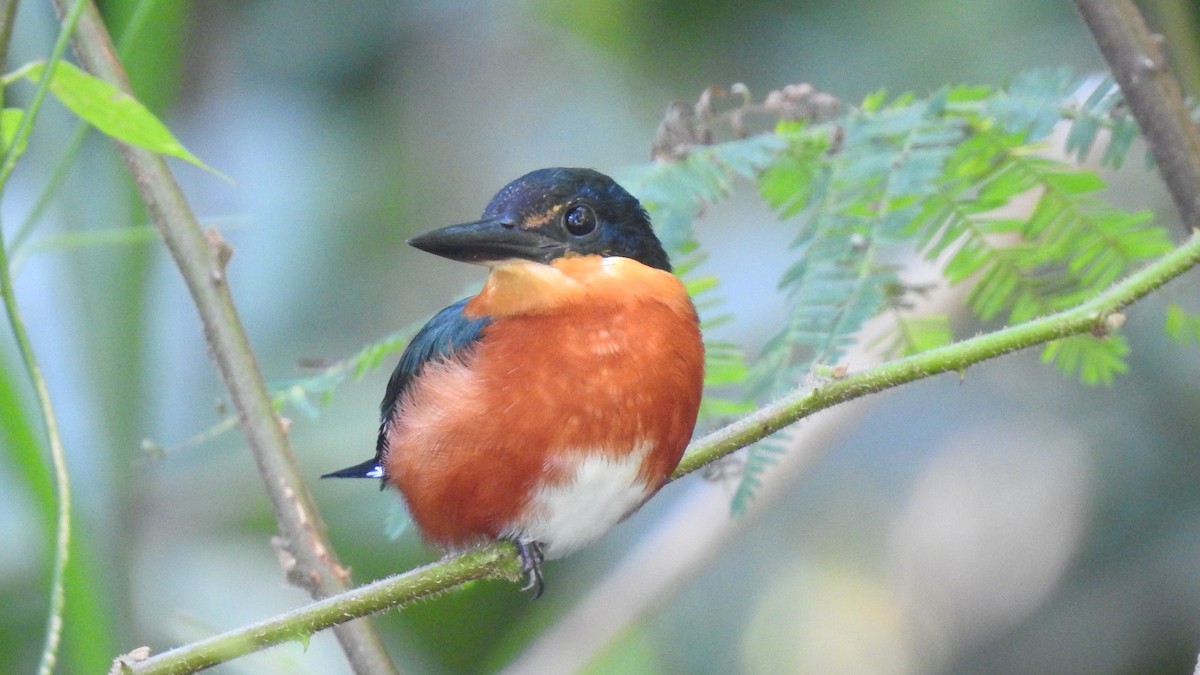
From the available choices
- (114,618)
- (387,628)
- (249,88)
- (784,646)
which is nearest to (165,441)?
(387,628)

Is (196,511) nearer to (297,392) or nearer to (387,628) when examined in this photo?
(387,628)

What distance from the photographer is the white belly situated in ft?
4.56

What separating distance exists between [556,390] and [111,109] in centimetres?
55

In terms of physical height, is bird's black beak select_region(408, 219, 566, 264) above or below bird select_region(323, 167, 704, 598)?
above

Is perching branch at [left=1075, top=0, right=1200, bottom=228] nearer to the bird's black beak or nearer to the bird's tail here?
the bird's black beak

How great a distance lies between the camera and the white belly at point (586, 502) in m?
1.39

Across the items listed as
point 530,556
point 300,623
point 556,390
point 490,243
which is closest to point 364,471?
point 530,556

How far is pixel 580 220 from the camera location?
57.6 inches

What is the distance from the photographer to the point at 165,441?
344cm

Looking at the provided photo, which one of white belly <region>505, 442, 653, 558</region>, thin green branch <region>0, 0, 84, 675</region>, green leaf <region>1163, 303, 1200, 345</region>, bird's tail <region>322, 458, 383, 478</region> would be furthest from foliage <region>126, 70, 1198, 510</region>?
thin green branch <region>0, 0, 84, 675</region>

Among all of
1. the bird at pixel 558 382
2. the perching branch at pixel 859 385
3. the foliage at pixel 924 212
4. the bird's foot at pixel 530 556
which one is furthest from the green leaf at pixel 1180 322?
the bird's foot at pixel 530 556

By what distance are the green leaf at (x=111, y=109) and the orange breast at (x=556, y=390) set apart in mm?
408

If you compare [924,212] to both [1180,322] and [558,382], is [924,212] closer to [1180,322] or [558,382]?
[1180,322]

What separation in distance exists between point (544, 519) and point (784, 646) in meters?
2.26
